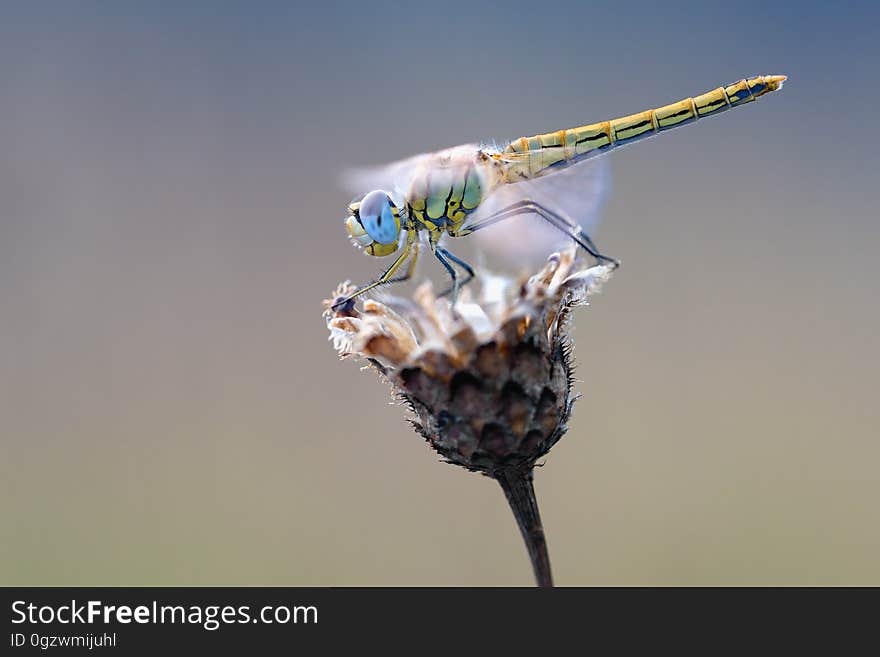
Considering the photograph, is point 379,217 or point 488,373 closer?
point 488,373

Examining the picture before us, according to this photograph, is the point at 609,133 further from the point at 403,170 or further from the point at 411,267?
the point at 411,267

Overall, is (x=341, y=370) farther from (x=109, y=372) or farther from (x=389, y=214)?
(x=389, y=214)

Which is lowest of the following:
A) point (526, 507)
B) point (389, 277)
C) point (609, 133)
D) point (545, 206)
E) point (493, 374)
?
point (526, 507)

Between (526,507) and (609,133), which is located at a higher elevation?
(609,133)

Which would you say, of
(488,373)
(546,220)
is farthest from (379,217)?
(488,373)

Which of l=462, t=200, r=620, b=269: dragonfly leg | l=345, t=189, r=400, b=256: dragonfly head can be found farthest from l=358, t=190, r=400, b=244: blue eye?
l=462, t=200, r=620, b=269: dragonfly leg

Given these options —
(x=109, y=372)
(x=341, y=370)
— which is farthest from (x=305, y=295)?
(x=109, y=372)
